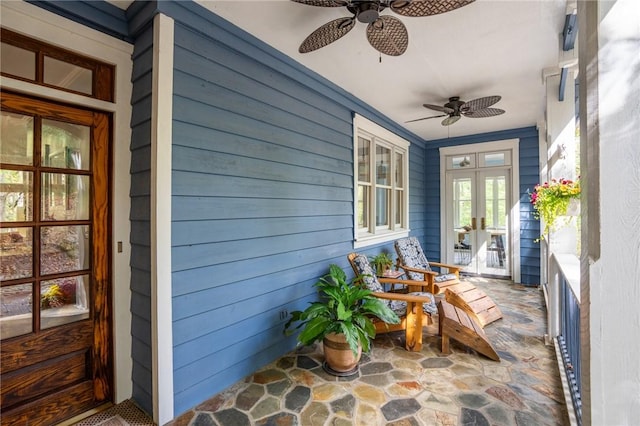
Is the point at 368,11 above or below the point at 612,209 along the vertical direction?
above

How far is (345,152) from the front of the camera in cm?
371

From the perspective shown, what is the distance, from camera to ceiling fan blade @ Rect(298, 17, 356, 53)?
193 centimetres

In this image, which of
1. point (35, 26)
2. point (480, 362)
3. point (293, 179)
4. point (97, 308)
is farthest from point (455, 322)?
point (35, 26)

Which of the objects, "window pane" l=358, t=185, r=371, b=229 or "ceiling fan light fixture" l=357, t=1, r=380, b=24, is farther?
"window pane" l=358, t=185, r=371, b=229

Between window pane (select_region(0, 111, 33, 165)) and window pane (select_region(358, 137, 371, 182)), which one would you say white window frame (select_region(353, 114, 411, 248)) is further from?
window pane (select_region(0, 111, 33, 165))

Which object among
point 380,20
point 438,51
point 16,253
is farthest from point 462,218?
point 16,253

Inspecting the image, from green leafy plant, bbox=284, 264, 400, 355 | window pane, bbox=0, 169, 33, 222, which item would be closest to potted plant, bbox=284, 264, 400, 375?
green leafy plant, bbox=284, 264, 400, 355

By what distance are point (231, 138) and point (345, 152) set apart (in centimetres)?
171

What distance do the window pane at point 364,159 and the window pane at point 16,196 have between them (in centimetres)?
333

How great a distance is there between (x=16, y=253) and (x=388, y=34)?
2664 mm

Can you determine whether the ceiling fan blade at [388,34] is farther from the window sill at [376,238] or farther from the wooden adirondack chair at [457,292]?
the wooden adirondack chair at [457,292]

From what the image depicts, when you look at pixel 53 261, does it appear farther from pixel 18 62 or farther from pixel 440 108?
pixel 440 108

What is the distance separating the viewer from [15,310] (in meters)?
1.72

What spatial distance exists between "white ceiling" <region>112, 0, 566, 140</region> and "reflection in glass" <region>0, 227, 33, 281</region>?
1882 millimetres
